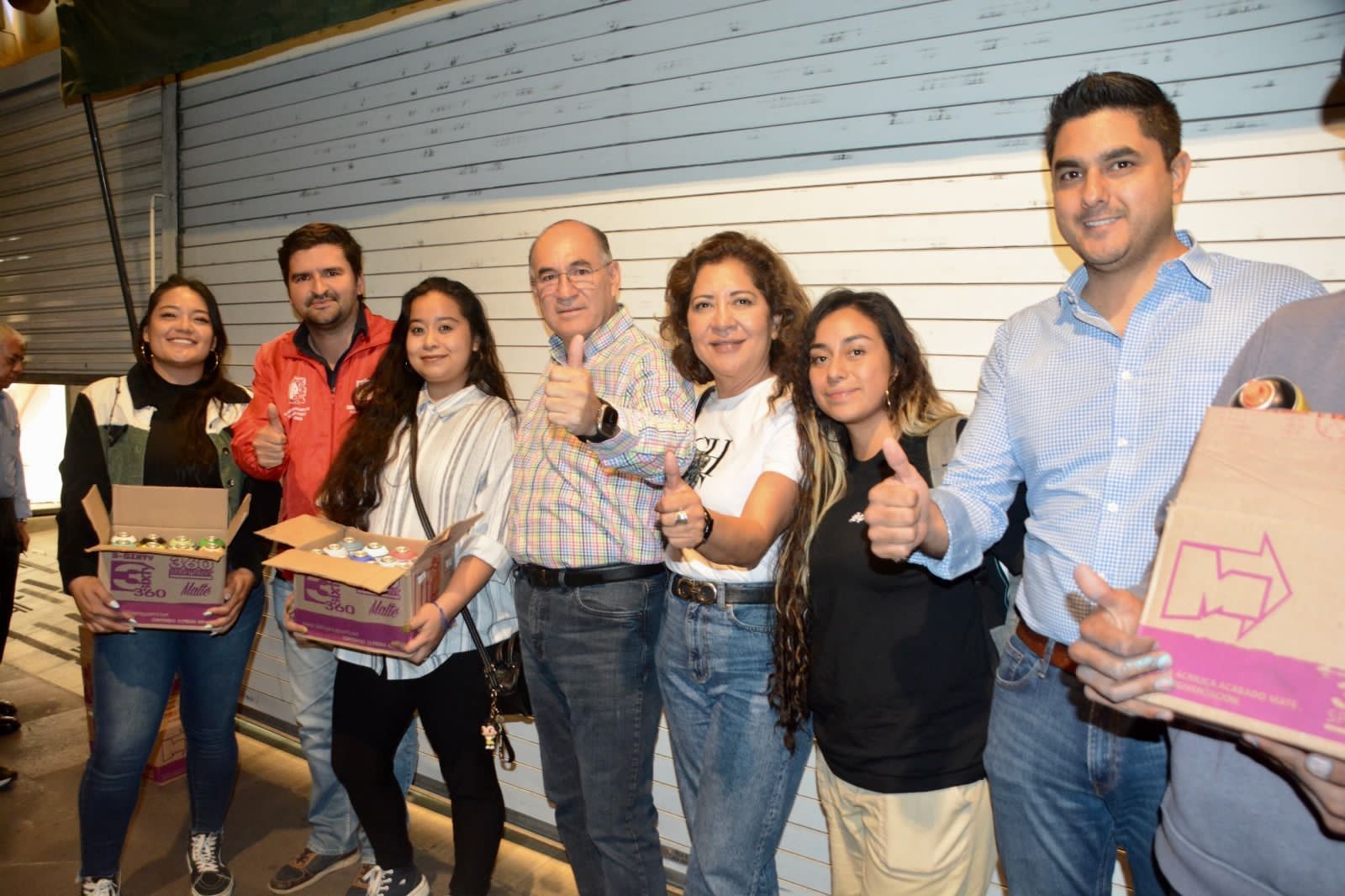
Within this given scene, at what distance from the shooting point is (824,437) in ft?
7.25

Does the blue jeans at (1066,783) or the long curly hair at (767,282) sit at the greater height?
the long curly hair at (767,282)

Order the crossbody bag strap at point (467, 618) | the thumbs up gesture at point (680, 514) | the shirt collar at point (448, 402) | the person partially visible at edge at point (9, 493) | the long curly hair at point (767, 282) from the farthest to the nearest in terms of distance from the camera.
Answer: the person partially visible at edge at point (9, 493) < the shirt collar at point (448, 402) < the crossbody bag strap at point (467, 618) < the long curly hair at point (767, 282) < the thumbs up gesture at point (680, 514)

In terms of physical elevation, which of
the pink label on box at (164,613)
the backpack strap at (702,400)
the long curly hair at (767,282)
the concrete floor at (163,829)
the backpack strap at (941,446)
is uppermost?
the long curly hair at (767,282)

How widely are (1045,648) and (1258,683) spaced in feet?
2.36

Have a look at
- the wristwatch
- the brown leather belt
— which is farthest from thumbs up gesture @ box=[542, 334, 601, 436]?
the brown leather belt

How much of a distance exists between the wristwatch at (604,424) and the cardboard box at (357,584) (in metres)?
0.72

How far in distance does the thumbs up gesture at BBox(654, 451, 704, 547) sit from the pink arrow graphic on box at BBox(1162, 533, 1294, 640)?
3.30ft

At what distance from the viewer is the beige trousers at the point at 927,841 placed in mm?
1939

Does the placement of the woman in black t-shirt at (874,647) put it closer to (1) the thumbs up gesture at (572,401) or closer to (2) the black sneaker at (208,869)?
(1) the thumbs up gesture at (572,401)

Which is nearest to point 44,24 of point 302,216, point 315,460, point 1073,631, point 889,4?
point 302,216

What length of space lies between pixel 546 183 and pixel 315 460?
1.54 m

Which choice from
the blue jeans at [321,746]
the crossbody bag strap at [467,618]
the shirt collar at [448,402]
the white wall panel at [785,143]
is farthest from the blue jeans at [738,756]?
the blue jeans at [321,746]

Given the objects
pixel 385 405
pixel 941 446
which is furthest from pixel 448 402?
pixel 941 446

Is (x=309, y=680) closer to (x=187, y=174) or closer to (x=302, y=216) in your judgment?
(x=302, y=216)
